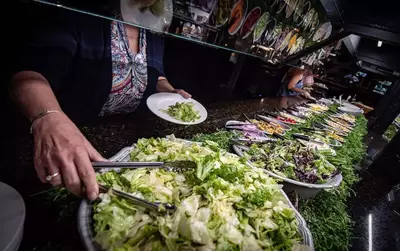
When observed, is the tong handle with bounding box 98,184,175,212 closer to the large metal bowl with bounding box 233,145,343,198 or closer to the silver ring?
the silver ring

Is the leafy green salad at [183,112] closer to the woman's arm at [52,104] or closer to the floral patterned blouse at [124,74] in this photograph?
the floral patterned blouse at [124,74]

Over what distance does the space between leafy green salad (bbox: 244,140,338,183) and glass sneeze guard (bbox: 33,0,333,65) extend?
142 cm

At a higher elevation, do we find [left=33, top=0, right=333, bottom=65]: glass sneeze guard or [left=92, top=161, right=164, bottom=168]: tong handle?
[left=33, top=0, right=333, bottom=65]: glass sneeze guard

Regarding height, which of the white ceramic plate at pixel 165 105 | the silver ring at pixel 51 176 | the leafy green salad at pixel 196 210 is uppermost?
the silver ring at pixel 51 176

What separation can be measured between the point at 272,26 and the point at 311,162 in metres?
4.04

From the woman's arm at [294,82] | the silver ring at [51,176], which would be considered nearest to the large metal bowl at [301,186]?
the silver ring at [51,176]

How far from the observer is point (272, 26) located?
198 inches

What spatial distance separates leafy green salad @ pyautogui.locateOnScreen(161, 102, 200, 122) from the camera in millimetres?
2090

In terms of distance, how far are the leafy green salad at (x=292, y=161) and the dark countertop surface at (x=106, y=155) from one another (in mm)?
631

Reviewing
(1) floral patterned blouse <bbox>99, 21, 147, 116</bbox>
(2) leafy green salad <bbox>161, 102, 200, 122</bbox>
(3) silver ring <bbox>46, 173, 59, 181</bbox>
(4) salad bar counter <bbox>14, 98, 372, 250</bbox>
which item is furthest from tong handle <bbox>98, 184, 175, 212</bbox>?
(1) floral patterned blouse <bbox>99, 21, 147, 116</bbox>

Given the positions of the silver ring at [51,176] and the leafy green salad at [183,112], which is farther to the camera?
the leafy green salad at [183,112]

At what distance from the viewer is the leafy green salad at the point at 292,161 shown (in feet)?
6.31

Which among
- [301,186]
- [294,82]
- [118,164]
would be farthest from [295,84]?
[118,164]

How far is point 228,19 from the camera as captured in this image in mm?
3281
